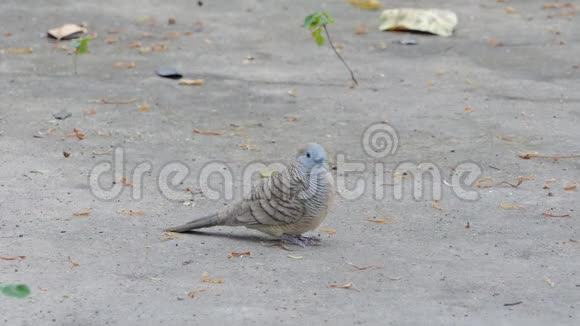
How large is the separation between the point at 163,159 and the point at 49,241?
5.08ft

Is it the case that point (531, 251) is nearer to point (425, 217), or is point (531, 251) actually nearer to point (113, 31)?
point (425, 217)

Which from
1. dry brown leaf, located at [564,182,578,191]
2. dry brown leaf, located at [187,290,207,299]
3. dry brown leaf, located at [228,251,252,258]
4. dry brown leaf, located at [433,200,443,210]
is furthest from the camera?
dry brown leaf, located at [564,182,578,191]

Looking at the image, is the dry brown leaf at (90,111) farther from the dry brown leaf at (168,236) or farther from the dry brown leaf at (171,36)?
the dry brown leaf at (168,236)

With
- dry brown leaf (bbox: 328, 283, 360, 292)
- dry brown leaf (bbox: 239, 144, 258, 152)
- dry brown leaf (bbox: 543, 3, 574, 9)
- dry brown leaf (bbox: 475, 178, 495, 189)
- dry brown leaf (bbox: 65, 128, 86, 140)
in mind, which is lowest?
dry brown leaf (bbox: 328, 283, 360, 292)

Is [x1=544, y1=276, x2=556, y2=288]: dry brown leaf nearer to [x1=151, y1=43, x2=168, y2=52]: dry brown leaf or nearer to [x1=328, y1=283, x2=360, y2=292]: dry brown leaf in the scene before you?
[x1=328, y1=283, x2=360, y2=292]: dry brown leaf

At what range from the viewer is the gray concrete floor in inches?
165

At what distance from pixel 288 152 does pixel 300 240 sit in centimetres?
154

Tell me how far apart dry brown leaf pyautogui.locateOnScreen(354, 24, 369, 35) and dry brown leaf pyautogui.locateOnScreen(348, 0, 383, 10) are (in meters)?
0.61

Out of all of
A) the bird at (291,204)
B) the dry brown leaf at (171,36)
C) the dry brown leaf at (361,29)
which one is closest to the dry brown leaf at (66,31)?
the dry brown leaf at (171,36)

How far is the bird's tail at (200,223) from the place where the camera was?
4.93 meters

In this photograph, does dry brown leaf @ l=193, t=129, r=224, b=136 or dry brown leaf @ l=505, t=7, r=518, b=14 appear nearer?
dry brown leaf @ l=193, t=129, r=224, b=136

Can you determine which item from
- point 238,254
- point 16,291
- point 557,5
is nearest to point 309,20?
point 238,254

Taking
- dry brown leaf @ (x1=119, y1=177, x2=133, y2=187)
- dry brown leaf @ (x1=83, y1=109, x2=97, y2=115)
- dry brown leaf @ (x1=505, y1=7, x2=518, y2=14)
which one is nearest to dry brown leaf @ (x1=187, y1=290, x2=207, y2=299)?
dry brown leaf @ (x1=119, y1=177, x2=133, y2=187)

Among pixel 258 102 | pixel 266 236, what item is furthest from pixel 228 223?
pixel 258 102
